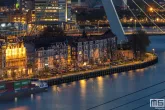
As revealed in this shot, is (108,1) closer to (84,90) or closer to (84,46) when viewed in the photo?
(84,46)

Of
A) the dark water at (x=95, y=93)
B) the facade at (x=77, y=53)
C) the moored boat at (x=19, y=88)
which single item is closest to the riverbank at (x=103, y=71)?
the dark water at (x=95, y=93)

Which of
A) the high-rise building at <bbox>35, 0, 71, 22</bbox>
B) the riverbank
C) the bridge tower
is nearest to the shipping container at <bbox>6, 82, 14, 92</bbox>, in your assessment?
the riverbank

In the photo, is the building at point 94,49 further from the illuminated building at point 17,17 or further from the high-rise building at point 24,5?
the high-rise building at point 24,5

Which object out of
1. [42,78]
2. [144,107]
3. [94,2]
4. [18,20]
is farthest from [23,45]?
[94,2]

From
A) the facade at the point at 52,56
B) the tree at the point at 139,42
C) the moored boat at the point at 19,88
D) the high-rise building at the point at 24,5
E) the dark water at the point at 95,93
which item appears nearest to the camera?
the dark water at the point at 95,93

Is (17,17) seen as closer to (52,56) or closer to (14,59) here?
(52,56)

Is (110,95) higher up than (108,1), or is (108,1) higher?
(108,1)

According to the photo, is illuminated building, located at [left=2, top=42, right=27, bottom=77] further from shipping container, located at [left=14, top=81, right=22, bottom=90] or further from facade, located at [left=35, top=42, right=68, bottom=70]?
shipping container, located at [left=14, top=81, right=22, bottom=90]
